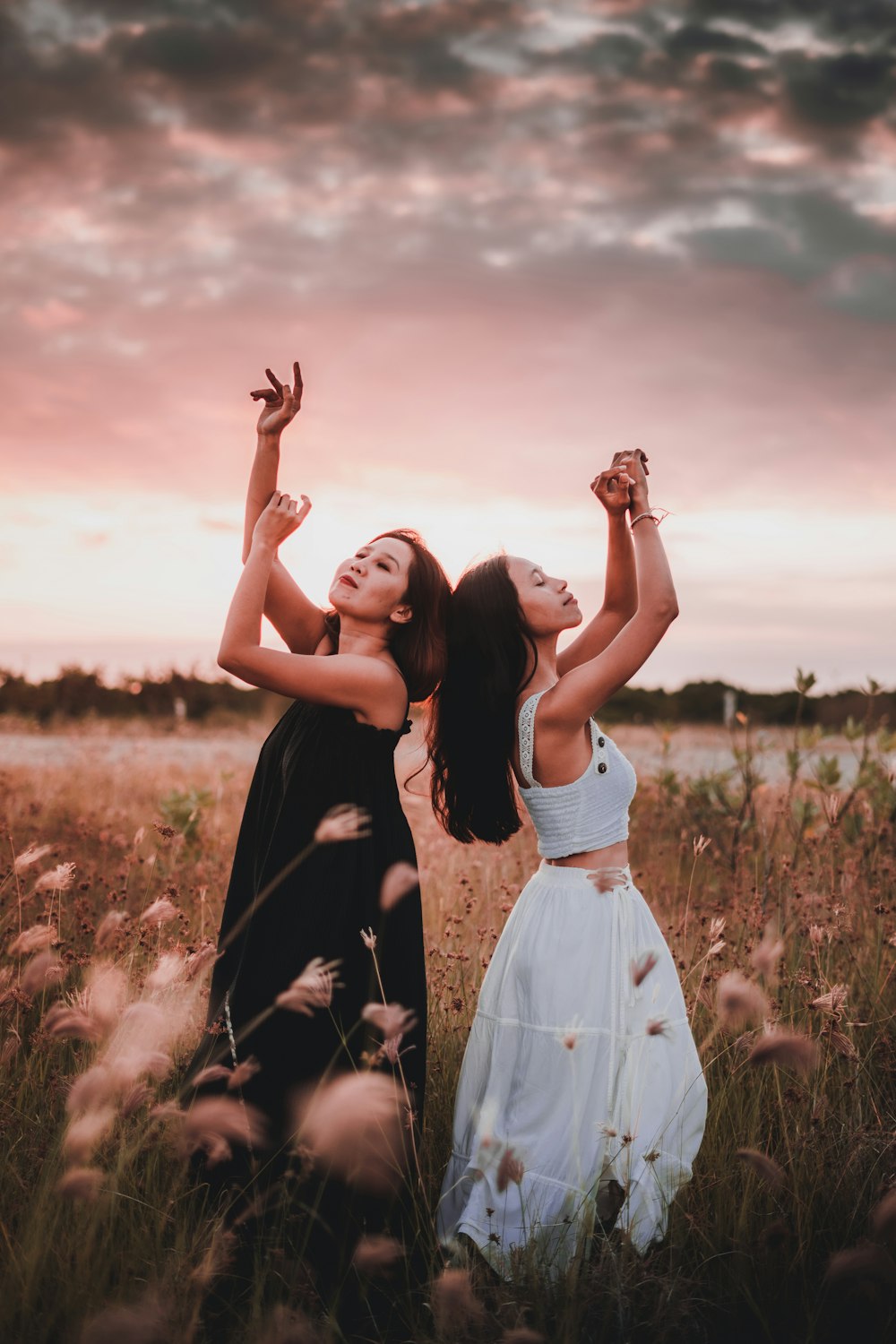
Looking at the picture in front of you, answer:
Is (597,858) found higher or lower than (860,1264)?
higher

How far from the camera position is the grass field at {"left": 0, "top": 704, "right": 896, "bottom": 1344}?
68.6 inches

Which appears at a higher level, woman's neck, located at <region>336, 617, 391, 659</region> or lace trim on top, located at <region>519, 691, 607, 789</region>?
woman's neck, located at <region>336, 617, 391, 659</region>

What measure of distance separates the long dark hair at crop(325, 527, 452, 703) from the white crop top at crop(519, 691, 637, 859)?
33cm

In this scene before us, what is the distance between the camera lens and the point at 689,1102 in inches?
99.0

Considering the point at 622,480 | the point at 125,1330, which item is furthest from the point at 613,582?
the point at 125,1330

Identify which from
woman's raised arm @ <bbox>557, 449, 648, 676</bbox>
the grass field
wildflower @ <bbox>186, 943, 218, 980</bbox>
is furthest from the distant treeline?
wildflower @ <bbox>186, 943, 218, 980</bbox>

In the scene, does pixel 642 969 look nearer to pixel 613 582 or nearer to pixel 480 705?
pixel 480 705

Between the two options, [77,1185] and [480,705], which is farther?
[480,705]

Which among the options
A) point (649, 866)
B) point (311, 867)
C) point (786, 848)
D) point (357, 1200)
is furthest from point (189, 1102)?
point (786, 848)

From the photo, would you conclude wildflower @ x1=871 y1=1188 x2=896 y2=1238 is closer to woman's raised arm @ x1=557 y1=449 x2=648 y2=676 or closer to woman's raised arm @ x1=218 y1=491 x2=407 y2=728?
woman's raised arm @ x1=218 y1=491 x2=407 y2=728

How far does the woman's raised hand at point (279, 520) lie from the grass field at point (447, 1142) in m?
0.91

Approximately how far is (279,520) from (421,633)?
59 centimetres

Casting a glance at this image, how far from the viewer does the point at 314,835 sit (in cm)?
258

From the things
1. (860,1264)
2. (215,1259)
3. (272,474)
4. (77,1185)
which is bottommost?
(215,1259)
